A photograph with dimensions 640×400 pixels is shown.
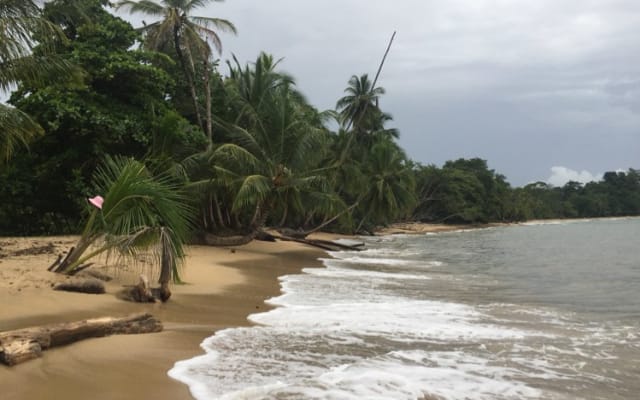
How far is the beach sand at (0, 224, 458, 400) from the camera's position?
4.05 m

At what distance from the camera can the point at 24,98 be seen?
15.6 meters

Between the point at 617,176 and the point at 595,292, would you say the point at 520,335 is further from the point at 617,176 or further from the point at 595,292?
the point at 617,176

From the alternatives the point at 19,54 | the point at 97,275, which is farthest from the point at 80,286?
the point at 19,54

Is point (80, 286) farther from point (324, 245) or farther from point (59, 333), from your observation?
point (324, 245)

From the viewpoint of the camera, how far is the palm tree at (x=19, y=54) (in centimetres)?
787

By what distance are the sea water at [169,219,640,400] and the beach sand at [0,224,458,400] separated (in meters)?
0.31

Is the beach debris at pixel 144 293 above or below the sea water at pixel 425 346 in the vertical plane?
above

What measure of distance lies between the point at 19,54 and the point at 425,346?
748cm

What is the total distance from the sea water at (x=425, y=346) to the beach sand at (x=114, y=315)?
0.31 metres

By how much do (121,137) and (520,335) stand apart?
539 inches

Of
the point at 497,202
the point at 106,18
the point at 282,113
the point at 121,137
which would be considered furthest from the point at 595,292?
the point at 497,202

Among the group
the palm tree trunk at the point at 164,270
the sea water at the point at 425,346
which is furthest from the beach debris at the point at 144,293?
the sea water at the point at 425,346

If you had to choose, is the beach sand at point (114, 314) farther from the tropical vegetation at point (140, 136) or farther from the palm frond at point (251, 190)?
the palm frond at point (251, 190)

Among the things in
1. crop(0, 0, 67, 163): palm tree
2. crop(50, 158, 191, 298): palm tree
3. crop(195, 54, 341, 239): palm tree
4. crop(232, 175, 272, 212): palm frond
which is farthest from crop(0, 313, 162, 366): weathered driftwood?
crop(195, 54, 341, 239): palm tree
